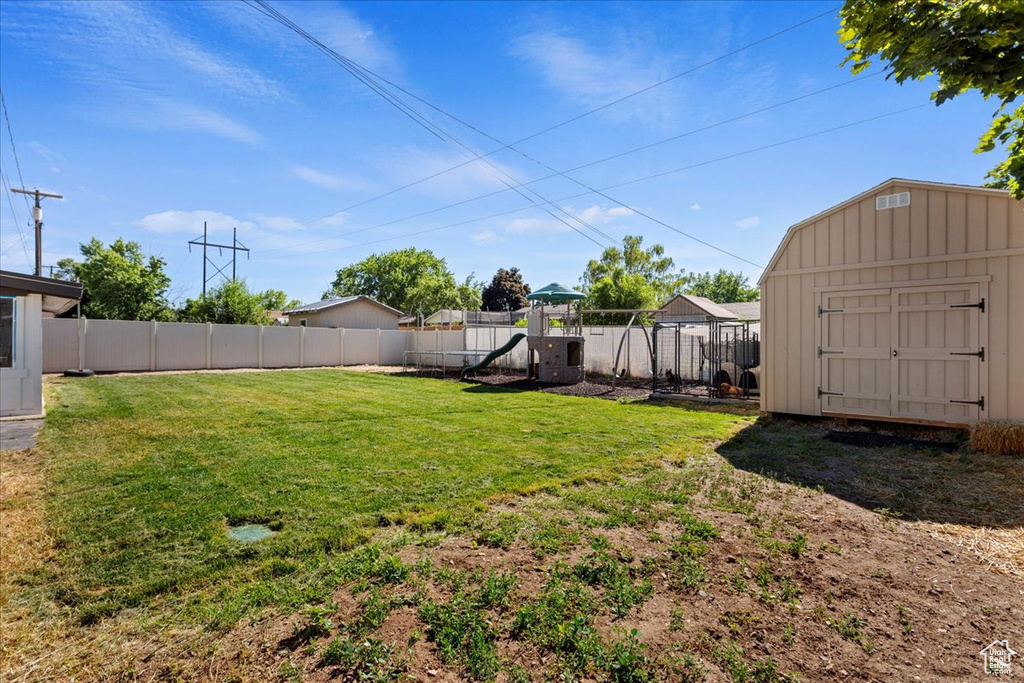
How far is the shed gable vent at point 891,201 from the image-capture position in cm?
696

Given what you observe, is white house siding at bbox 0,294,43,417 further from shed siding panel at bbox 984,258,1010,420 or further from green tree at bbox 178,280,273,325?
green tree at bbox 178,280,273,325

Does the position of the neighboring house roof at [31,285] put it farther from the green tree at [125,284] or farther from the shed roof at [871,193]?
the green tree at [125,284]

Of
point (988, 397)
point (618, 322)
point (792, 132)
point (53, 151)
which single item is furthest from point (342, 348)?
point (988, 397)

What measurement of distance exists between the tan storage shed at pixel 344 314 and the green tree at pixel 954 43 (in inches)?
1015

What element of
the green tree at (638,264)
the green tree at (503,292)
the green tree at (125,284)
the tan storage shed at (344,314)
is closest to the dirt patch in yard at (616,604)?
the green tree at (125,284)

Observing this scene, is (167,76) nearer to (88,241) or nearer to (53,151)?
(53,151)

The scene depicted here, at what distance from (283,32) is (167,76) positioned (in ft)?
11.6

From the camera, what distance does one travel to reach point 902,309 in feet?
23.0

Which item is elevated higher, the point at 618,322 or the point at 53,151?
the point at 53,151

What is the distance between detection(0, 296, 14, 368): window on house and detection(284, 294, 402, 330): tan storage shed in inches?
756

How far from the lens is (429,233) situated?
3662 centimetres

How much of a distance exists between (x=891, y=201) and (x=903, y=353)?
7.25 ft

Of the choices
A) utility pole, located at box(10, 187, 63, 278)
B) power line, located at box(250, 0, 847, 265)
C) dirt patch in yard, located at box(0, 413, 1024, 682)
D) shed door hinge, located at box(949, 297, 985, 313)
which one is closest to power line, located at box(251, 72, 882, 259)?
power line, located at box(250, 0, 847, 265)

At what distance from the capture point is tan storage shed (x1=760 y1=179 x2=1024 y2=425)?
20.5ft
